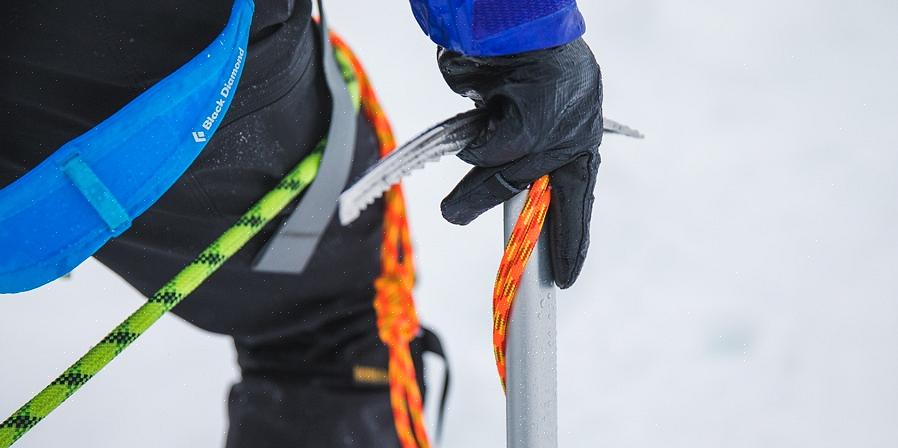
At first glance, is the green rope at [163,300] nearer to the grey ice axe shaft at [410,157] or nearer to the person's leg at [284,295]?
the person's leg at [284,295]

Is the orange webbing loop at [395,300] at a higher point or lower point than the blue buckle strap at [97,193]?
lower

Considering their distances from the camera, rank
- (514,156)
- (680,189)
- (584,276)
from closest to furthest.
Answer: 1. (514,156)
2. (584,276)
3. (680,189)

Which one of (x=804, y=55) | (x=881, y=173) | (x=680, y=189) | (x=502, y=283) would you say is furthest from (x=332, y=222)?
(x=804, y=55)

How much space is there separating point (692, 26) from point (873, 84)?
1.28 feet

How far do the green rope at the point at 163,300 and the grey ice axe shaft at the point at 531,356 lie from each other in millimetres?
311

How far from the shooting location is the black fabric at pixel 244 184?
876 millimetres

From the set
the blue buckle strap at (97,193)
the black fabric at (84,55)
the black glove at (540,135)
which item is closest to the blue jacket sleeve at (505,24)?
the black glove at (540,135)

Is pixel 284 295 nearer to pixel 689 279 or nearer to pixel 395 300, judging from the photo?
pixel 395 300

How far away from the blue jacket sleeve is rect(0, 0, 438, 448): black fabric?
23 cm

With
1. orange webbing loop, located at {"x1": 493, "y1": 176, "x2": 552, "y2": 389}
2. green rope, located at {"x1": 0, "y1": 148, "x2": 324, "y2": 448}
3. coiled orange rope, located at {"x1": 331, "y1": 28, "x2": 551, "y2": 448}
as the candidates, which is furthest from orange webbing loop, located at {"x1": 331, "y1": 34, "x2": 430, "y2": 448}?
orange webbing loop, located at {"x1": 493, "y1": 176, "x2": 552, "y2": 389}

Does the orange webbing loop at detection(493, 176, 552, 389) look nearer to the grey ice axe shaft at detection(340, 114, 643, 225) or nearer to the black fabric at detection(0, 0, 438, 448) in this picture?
the grey ice axe shaft at detection(340, 114, 643, 225)

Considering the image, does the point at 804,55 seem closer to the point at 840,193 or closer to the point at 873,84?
the point at 873,84

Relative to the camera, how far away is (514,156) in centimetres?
82

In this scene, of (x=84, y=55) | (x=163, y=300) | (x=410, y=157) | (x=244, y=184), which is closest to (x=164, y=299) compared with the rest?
(x=163, y=300)
